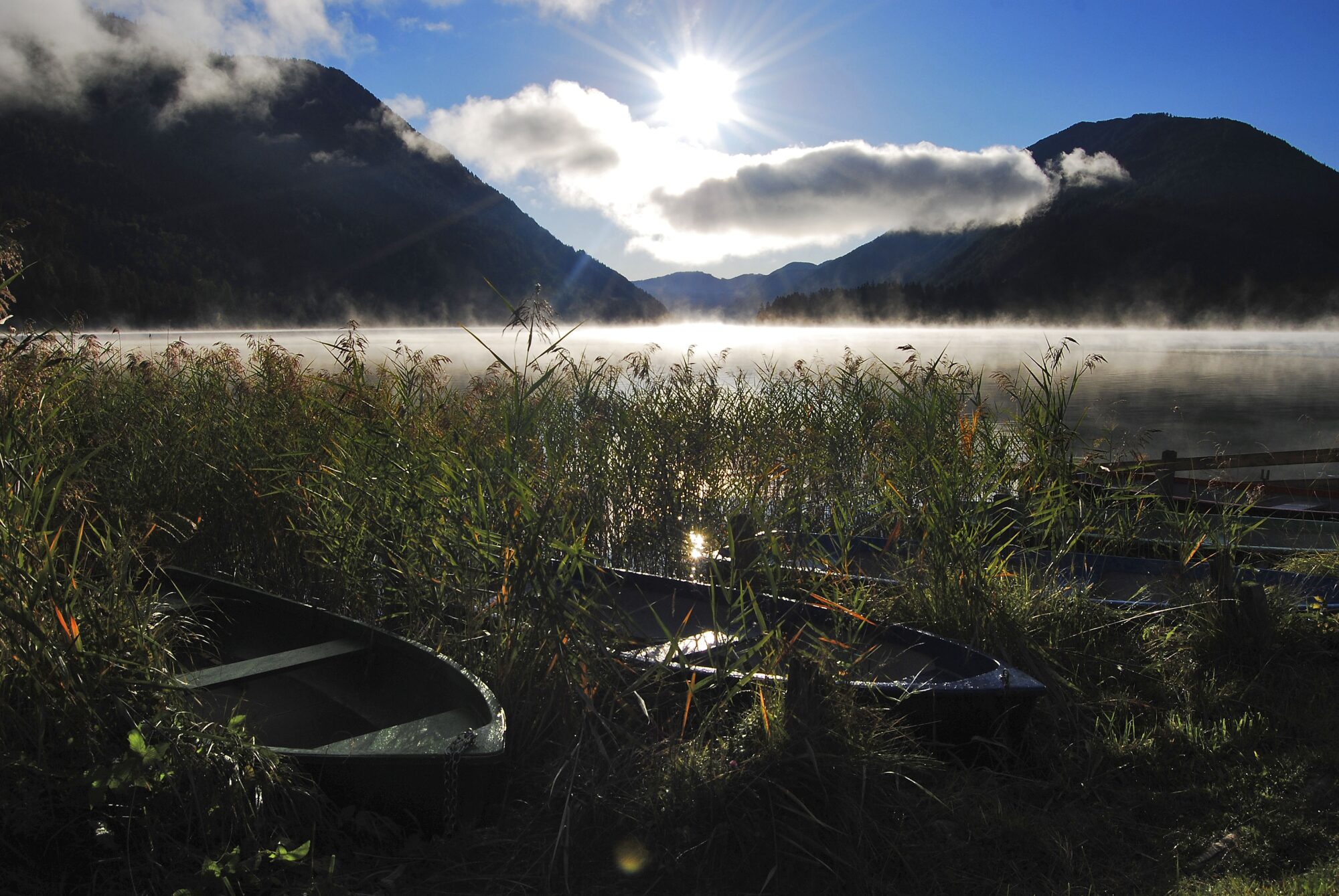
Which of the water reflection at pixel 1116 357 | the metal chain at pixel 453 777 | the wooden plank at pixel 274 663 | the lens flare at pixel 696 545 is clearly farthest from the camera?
the water reflection at pixel 1116 357

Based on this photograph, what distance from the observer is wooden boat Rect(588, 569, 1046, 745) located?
10.6ft

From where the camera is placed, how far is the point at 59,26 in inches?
6545

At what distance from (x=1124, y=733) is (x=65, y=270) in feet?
216

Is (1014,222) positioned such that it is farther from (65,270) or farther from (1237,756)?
(1237,756)

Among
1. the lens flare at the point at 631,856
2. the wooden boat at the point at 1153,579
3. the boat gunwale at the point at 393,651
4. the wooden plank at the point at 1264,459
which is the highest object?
the wooden plank at the point at 1264,459

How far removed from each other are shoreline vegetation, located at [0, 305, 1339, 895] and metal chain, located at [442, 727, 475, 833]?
0.08m

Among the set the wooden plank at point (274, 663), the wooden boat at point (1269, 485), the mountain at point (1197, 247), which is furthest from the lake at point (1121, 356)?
the mountain at point (1197, 247)

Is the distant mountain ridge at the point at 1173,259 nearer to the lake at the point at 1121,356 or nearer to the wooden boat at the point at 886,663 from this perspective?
the lake at the point at 1121,356

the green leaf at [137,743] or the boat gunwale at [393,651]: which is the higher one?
the green leaf at [137,743]

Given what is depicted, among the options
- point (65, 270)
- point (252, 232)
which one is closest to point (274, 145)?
point (252, 232)

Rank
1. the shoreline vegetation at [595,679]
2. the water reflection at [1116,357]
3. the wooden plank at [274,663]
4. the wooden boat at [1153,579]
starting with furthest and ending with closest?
the water reflection at [1116,357]
the wooden boat at [1153,579]
the wooden plank at [274,663]
the shoreline vegetation at [595,679]

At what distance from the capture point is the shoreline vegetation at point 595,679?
2514 millimetres

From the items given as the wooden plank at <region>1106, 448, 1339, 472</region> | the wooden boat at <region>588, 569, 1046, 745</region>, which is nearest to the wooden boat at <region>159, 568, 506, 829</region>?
the wooden boat at <region>588, 569, 1046, 745</region>

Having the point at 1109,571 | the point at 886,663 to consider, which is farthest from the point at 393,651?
the point at 1109,571
